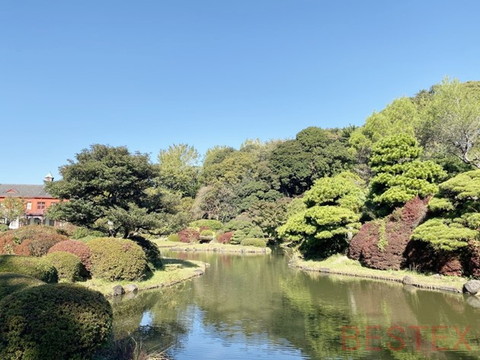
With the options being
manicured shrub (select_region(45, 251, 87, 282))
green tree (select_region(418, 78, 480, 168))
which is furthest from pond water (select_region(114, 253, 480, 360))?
green tree (select_region(418, 78, 480, 168))

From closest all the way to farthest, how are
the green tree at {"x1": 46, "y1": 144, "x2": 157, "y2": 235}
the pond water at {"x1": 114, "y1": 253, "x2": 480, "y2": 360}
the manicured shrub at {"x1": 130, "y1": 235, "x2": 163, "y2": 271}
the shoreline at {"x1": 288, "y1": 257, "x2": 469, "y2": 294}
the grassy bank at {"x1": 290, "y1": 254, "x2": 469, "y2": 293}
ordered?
1. the pond water at {"x1": 114, "y1": 253, "x2": 480, "y2": 360}
2. the shoreline at {"x1": 288, "y1": 257, "x2": 469, "y2": 294}
3. the grassy bank at {"x1": 290, "y1": 254, "x2": 469, "y2": 293}
4. the green tree at {"x1": 46, "y1": 144, "x2": 157, "y2": 235}
5. the manicured shrub at {"x1": 130, "y1": 235, "x2": 163, "y2": 271}

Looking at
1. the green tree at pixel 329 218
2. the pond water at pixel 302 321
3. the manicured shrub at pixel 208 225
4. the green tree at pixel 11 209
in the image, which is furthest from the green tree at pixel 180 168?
the pond water at pixel 302 321

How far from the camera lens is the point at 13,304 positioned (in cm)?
574

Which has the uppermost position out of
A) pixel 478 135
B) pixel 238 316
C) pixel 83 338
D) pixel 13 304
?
pixel 478 135

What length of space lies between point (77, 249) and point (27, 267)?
17.3ft

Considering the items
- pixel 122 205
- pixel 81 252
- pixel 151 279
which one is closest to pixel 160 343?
pixel 81 252

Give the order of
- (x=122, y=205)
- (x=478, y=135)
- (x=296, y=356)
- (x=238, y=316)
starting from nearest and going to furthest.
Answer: (x=296, y=356) < (x=238, y=316) < (x=122, y=205) < (x=478, y=135)

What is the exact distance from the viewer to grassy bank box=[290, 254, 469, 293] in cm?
1652

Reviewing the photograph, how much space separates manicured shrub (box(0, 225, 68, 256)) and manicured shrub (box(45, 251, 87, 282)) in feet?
6.51

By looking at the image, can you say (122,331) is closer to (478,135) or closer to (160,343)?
(160,343)

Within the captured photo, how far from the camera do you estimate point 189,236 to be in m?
46.1

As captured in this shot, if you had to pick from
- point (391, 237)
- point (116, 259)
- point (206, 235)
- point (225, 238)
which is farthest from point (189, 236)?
point (116, 259)

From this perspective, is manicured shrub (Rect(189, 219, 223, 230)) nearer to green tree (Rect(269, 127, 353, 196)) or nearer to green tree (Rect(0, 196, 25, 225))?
green tree (Rect(269, 127, 353, 196))

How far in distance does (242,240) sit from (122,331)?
31.5 m
